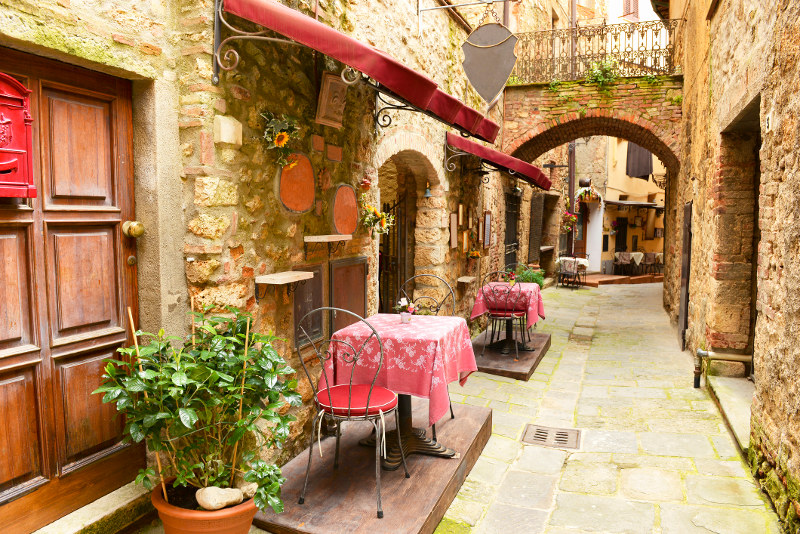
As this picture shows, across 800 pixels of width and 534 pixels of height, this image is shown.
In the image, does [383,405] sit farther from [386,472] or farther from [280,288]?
[280,288]

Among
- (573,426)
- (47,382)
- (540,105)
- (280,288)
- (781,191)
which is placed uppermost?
(540,105)

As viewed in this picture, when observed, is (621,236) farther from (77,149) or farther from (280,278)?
(77,149)

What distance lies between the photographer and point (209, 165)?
2.66 metres

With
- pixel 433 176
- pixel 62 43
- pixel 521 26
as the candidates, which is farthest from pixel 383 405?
pixel 521 26

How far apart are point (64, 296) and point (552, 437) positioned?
3.49m

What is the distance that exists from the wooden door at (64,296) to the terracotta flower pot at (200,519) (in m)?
0.44

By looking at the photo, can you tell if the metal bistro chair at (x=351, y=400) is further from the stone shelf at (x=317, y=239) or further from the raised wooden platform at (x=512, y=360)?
the raised wooden platform at (x=512, y=360)

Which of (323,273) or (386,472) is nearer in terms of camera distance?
(386,472)

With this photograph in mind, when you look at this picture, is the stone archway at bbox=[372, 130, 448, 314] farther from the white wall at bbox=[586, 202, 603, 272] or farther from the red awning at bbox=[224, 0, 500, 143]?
the white wall at bbox=[586, 202, 603, 272]

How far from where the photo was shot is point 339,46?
2.61m

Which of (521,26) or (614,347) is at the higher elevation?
(521,26)

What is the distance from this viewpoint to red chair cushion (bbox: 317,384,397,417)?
2.81m

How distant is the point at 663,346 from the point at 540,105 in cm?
464

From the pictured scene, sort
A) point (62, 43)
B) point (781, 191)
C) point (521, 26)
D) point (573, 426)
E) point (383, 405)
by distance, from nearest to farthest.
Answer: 1. point (62, 43)
2. point (383, 405)
3. point (781, 191)
4. point (573, 426)
5. point (521, 26)
